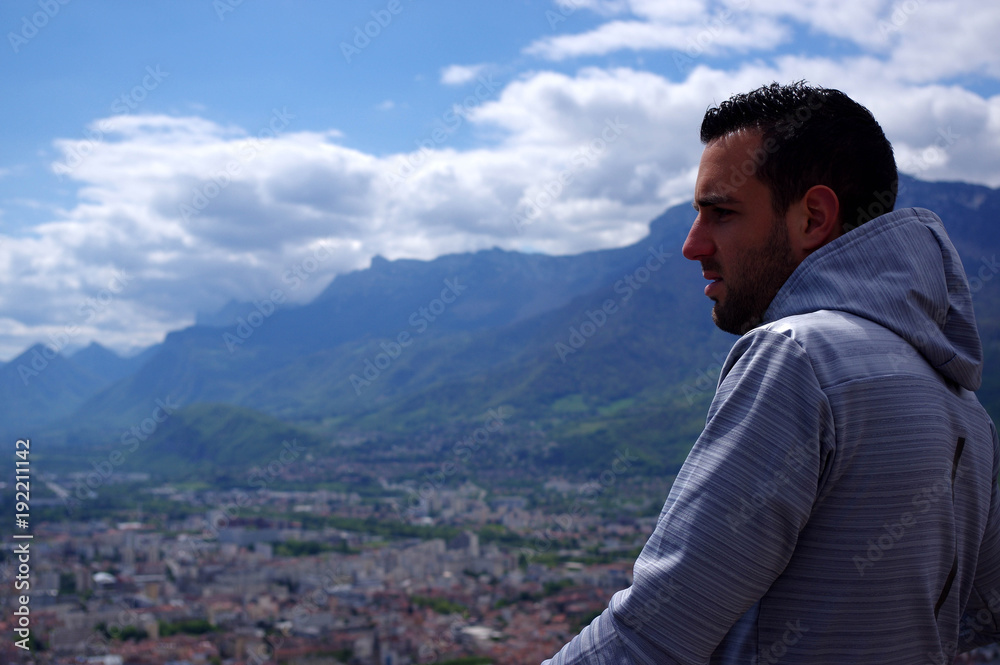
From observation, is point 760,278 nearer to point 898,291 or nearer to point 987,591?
point 898,291

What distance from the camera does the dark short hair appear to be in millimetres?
713

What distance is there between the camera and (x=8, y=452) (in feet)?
172

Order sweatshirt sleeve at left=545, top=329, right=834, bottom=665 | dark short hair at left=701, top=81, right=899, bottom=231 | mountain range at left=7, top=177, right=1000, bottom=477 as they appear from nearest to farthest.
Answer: sweatshirt sleeve at left=545, top=329, right=834, bottom=665, dark short hair at left=701, top=81, right=899, bottom=231, mountain range at left=7, top=177, right=1000, bottom=477

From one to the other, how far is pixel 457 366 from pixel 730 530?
83.8 meters

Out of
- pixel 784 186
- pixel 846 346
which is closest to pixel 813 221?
pixel 784 186

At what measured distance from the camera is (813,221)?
Result: 2.37 feet

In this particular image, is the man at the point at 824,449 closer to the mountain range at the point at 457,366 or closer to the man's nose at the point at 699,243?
the man's nose at the point at 699,243

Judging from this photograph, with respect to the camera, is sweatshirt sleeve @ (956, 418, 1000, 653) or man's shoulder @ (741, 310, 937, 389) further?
sweatshirt sleeve @ (956, 418, 1000, 653)

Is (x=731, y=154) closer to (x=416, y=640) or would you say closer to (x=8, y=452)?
(x=416, y=640)

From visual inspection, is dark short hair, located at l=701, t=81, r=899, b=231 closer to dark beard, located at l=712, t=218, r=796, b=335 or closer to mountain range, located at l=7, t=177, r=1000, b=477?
dark beard, located at l=712, t=218, r=796, b=335

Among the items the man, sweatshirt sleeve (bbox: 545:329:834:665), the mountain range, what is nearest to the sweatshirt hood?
the man

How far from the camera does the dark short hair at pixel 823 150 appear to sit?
713 millimetres

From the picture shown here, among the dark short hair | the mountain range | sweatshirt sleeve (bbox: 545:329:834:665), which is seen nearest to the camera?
sweatshirt sleeve (bbox: 545:329:834:665)

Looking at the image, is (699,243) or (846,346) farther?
(699,243)
